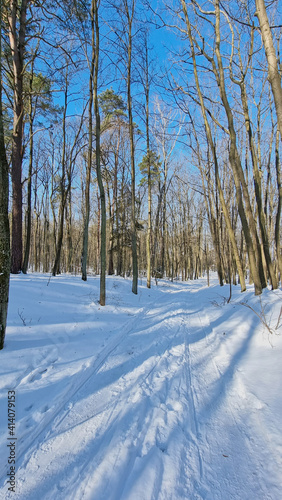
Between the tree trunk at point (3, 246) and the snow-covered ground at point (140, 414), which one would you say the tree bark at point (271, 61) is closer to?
the snow-covered ground at point (140, 414)

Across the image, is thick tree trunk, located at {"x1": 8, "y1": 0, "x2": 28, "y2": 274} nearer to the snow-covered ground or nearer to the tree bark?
the snow-covered ground

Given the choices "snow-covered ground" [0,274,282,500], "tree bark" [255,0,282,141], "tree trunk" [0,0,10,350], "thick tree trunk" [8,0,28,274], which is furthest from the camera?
"thick tree trunk" [8,0,28,274]

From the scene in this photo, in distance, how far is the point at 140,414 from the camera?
2.35 metres

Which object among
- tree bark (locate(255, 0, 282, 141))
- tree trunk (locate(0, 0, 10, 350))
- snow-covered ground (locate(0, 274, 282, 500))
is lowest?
snow-covered ground (locate(0, 274, 282, 500))

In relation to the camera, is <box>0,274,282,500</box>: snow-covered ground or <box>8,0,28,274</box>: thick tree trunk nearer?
<box>0,274,282,500</box>: snow-covered ground

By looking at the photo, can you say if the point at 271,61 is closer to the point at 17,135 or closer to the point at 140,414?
the point at 140,414

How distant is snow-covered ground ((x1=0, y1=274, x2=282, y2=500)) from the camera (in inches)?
64.5

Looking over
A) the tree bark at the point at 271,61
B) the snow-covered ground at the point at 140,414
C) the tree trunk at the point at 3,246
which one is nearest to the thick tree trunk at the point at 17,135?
the snow-covered ground at the point at 140,414

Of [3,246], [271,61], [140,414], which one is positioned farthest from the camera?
[271,61]

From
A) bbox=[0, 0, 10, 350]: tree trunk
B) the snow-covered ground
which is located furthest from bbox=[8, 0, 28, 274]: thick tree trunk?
bbox=[0, 0, 10, 350]: tree trunk

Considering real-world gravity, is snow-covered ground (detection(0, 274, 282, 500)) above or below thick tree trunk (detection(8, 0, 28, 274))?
below

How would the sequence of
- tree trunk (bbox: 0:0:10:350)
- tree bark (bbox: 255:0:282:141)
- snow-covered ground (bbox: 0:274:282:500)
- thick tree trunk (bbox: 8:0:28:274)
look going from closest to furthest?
1. snow-covered ground (bbox: 0:274:282:500)
2. tree trunk (bbox: 0:0:10:350)
3. tree bark (bbox: 255:0:282:141)
4. thick tree trunk (bbox: 8:0:28:274)

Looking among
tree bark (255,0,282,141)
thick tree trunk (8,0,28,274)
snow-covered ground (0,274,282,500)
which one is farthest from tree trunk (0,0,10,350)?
thick tree trunk (8,0,28,274)

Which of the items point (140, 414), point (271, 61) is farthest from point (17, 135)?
point (140, 414)
